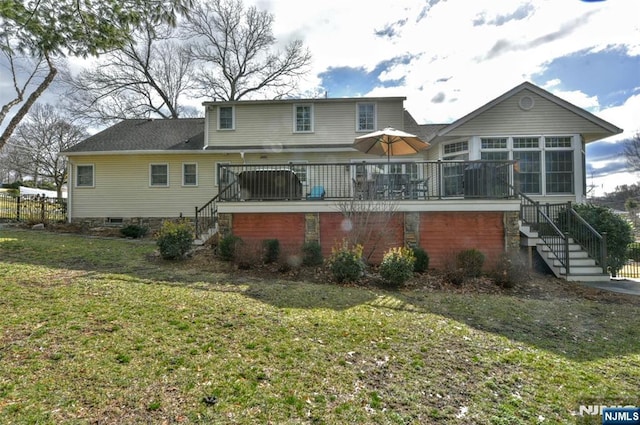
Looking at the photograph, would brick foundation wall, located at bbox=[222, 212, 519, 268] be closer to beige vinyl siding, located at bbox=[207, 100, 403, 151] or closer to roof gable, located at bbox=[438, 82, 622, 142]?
roof gable, located at bbox=[438, 82, 622, 142]

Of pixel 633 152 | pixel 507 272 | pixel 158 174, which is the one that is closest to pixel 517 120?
pixel 507 272

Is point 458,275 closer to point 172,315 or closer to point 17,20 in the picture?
point 172,315

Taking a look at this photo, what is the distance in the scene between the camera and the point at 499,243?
8391 mm

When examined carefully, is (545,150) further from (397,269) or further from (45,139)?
(45,139)

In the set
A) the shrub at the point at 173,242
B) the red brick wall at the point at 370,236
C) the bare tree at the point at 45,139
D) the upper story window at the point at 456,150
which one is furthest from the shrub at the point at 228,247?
the bare tree at the point at 45,139

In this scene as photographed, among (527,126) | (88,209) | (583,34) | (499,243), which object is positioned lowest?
(499,243)

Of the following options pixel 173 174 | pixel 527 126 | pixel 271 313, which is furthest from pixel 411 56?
pixel 271 313

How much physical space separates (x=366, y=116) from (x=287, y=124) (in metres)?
3.54

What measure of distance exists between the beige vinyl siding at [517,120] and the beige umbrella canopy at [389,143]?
9.19 feet

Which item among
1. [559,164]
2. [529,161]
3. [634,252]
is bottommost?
[634,252]

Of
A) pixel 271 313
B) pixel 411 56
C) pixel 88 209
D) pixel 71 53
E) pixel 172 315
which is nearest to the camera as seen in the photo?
pixel 172 315

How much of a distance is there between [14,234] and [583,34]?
740 inches

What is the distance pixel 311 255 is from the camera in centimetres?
783

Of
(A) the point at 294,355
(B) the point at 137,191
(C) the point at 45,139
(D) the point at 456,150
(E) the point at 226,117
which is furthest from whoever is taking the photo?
(C) the point at 45,139
